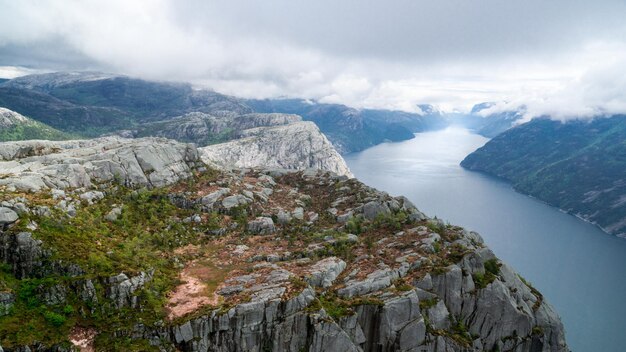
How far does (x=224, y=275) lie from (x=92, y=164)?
31.3m

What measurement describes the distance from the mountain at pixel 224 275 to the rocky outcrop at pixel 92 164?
0.99ft

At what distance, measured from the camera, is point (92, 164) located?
56156mm

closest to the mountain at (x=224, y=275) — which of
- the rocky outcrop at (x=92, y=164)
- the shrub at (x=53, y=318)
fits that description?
the shrub at (x=53, y=318)

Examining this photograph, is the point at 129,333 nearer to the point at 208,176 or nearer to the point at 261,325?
the point at 261,325

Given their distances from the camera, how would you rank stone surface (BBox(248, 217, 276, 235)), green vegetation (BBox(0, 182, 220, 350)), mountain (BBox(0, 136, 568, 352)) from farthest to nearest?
stone surface (BBox(248, 217, 276, 235)) → mountain (BBox(0, 136, 568, 352)) → green vegetation (BBox(0, 182, 220, 350))

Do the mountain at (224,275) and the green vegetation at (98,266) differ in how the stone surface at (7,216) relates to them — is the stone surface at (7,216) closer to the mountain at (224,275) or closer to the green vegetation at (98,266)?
the mountain at (224,275)

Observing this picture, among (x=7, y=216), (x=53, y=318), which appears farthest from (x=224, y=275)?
(x=7, y=216)

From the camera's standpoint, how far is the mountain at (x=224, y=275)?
107 feet

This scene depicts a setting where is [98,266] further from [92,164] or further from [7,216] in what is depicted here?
[92,164]

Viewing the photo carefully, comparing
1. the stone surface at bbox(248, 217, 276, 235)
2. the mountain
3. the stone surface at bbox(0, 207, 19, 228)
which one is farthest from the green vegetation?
the stone surface at bbox(248, 217, 276, 235)

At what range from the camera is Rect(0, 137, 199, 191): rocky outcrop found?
47.6 metres

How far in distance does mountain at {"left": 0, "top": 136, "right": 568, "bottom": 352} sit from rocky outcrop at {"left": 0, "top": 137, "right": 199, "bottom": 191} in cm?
30

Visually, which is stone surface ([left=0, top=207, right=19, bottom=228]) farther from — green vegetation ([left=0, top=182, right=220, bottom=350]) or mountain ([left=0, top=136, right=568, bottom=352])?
green vegetation ([left=0, top=182, right=220, bottom=350])

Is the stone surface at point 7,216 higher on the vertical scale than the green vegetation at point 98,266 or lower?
higher
